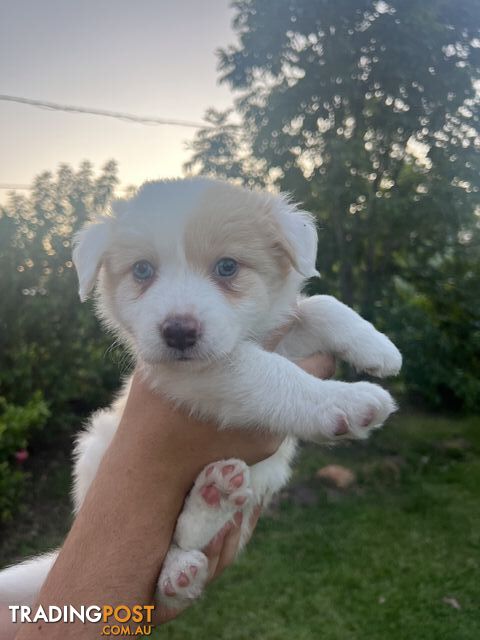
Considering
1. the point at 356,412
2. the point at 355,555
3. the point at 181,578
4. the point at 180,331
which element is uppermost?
the point at 180,331

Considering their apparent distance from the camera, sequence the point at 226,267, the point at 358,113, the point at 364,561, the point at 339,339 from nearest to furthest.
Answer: the point at 226,267
the point at 339,339
the point at 364,561
the point at 358,113

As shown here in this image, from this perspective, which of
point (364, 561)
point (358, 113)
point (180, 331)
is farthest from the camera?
point (358, 113)

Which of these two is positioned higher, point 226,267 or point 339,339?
point 226,267

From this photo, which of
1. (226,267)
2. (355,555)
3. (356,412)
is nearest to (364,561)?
(355,555)

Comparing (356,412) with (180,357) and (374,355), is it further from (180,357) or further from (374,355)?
(180,357)

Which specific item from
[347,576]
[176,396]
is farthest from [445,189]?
[176,396]

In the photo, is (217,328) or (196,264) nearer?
(217,328)

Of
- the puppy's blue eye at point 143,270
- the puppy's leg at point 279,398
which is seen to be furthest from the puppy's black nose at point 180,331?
the puppy's blue eye at point 143,270
